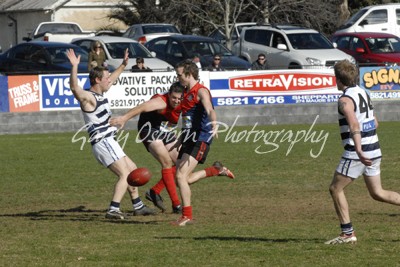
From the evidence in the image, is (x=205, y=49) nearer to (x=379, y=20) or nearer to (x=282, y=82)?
(x=282, y=82)

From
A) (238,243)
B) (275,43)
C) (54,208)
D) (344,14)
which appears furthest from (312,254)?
(344,14)

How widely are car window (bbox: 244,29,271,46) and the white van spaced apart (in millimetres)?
6119

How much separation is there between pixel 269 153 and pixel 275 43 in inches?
520

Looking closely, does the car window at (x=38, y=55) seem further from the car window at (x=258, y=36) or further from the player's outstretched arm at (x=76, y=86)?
the player's outstretched arm at (x=76, y=86)

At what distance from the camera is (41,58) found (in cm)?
2875

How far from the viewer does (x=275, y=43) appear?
107 ft

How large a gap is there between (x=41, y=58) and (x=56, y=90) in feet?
13.7

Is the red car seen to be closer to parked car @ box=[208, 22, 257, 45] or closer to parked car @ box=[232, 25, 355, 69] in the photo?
parked car @ box=[232, 25, 355, 69]

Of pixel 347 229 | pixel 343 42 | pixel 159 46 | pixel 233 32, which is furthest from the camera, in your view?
pixel 233 32

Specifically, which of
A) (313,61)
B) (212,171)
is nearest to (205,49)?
(313,61)

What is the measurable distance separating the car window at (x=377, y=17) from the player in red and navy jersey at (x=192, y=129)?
93.0 feet

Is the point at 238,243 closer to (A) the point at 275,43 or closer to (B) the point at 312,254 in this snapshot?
(B) the point at 312,254

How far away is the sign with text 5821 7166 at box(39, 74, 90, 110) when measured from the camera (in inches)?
975

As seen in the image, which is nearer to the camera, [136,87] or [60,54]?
[136,87]
